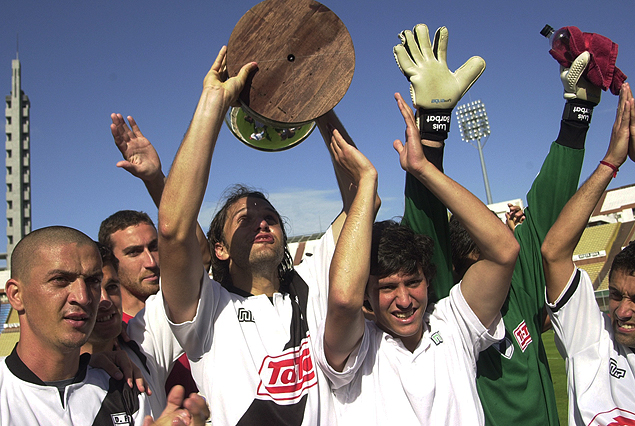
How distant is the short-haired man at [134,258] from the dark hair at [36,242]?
1164 millimetres

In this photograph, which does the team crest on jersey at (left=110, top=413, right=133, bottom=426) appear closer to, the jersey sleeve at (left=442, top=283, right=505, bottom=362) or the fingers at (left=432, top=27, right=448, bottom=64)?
the jersey sleeve at (left=442, top=283, right=505, bottom=362)

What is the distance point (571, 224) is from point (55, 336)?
271 centimetres

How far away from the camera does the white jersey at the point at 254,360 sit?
7.49 ft

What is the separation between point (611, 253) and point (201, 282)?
129 feet

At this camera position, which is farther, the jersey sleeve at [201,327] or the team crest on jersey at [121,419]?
the jersey sleeve at [201,327]

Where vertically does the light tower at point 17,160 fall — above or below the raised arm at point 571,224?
above

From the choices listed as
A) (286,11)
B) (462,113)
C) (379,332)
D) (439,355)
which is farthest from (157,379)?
(462,113)

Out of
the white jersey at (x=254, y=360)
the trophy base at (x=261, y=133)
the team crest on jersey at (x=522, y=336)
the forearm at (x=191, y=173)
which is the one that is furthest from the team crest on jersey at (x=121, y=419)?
the team crest on jersey at (x=522, y=336)

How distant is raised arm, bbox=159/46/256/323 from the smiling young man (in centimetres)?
67

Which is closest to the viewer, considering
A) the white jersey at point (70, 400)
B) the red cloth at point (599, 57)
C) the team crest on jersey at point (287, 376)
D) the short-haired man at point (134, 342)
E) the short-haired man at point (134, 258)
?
the white jersey at point (70, 400)

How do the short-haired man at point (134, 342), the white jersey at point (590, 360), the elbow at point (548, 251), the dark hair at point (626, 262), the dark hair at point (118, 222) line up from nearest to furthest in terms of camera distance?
the short-haired man at point (134, 342) < the white jersey at point (590, 360) < the dark hair at point (626, 262) < the elbow at point (548, 251) < the dark hair at point (118, 222)

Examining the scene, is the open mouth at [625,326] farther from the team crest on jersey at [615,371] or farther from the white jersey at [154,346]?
the white jersey at [154,346]

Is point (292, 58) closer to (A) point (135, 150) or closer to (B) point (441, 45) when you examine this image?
(B) point (441, 45)

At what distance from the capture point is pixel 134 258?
342cm
